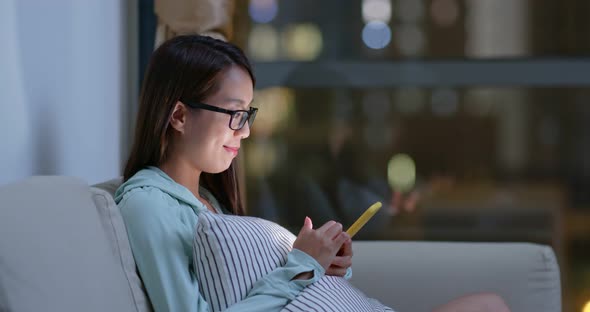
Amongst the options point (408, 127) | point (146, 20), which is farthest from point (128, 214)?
point (408, 127)

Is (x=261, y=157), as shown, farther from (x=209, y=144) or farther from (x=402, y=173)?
(x=209, y=144)

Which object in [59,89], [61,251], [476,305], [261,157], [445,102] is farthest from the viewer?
[261,157]

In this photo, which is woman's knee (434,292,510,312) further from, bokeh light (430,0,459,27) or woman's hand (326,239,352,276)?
bokeh light (430,0,459,27)

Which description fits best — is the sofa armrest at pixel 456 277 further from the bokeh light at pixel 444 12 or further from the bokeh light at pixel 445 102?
the bokeh light at pixel 444 12

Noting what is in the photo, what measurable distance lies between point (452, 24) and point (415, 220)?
0.79m

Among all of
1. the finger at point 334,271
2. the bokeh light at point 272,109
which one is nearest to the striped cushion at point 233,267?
the finger at point 334,271

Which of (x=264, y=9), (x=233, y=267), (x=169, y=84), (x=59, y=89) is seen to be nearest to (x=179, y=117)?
(x=169, y=84)

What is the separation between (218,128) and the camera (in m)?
1.51

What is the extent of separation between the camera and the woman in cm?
129

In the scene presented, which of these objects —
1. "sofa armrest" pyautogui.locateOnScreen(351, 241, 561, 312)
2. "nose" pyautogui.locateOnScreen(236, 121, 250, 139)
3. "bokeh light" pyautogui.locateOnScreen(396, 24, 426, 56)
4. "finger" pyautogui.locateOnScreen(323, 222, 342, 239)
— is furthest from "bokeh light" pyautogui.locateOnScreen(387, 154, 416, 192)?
"finger" pyautogui.locateOnScreen(323, 222, 342, 239)

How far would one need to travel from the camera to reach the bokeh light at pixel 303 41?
10.4 feet

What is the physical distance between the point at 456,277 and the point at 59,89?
3.36 ft

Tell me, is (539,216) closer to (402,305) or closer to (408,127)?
(408,127)

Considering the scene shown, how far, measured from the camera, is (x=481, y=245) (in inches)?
76.9
